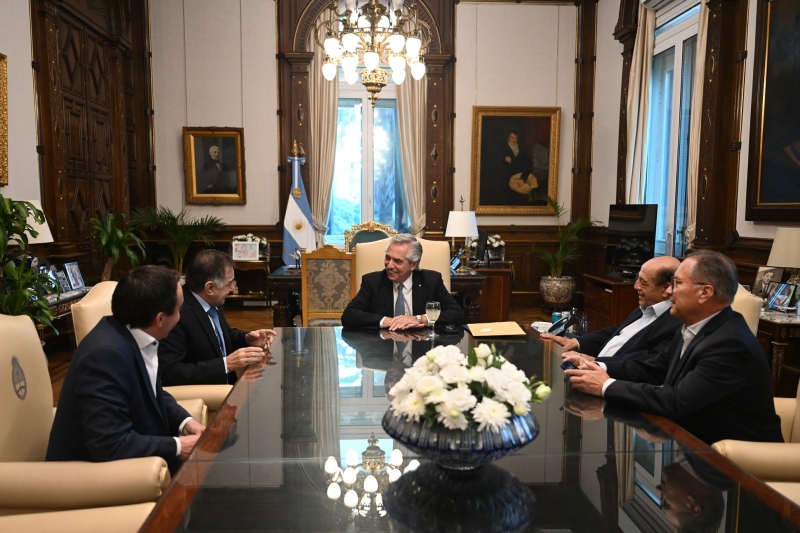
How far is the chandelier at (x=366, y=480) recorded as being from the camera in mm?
1352

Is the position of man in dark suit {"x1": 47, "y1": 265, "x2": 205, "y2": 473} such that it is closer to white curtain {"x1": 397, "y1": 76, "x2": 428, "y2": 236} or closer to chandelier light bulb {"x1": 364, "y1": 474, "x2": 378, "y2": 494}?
chandelier light bulb {"x1": 364, "y1": 474, "x2": 378, "y2": 494}

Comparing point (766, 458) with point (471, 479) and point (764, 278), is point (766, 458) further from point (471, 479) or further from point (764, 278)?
point (764, 278)

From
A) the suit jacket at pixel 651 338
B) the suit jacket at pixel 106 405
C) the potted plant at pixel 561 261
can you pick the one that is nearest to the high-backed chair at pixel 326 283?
the suit jacket at pixel 651 338

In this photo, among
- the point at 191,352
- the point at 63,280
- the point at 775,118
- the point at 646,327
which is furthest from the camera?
the point at 63,280

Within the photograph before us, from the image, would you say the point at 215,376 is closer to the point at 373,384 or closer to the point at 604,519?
the point at 373,384

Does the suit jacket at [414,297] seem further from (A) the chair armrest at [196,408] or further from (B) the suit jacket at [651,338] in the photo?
(A) the chair armrest at [196,408]

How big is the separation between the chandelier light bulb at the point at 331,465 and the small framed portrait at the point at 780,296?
366cm

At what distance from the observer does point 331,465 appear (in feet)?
5.32

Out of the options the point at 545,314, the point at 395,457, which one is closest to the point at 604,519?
the point at 395,457

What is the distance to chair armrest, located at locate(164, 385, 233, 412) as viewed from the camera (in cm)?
261

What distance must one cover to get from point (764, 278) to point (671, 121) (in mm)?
2629

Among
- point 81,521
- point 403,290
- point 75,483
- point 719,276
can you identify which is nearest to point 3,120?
point 403,290

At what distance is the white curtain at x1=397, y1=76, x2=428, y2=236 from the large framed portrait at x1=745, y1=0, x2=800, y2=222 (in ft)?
14.5

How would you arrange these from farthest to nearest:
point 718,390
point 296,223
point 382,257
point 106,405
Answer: point 296,223, point 382,257, point 718,390, point 106,405
